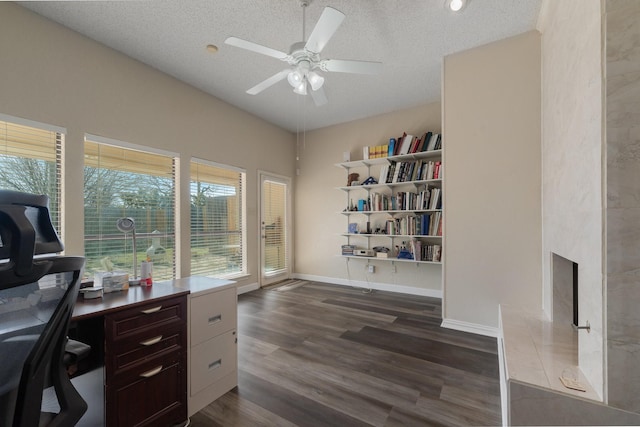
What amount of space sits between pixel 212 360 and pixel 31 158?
7.56ft

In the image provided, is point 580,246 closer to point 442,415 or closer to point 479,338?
point 442,415

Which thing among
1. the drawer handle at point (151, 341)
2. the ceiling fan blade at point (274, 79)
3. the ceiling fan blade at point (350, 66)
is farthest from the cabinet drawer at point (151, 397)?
the ceiling fan blade at point (350, 66)

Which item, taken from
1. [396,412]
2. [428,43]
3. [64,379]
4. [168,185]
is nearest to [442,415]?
[396,412]

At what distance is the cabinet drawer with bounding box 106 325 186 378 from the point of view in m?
1.28

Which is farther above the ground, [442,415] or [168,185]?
[168,185]

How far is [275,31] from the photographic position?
8.18 ft

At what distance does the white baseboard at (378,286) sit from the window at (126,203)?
256 centimetres

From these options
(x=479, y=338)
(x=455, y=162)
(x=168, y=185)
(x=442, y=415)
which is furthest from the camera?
(x=168, y=185)

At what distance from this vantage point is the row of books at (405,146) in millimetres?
3756

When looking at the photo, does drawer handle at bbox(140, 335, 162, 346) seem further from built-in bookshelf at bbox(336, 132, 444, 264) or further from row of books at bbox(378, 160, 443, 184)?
row of books at bbox(378, 160, 443, 184)

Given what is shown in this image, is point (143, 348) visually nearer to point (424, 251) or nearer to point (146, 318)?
point (146, 318)

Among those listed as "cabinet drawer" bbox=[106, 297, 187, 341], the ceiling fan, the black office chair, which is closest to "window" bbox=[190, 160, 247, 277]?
the ceiling fan

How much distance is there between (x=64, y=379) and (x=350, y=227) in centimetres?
401

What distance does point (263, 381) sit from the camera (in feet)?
6.36
